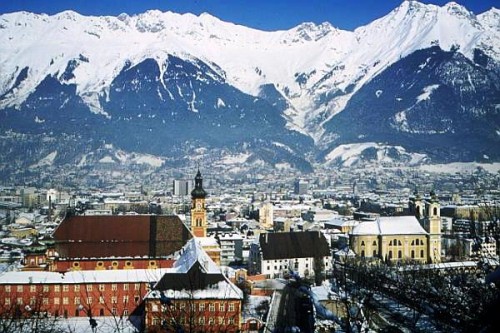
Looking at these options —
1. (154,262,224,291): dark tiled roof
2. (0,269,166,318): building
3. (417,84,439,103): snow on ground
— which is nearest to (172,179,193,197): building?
(417,84,439,103): snow on ground

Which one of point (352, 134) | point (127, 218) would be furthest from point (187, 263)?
point (352, 134)

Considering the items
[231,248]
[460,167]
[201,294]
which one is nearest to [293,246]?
[231,248]

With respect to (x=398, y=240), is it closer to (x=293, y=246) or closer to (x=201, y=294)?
(x=293, y=246)

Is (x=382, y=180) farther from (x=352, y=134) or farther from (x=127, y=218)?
(x=127, y=218)

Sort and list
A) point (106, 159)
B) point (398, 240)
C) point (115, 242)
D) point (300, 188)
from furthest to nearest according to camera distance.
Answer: point (106, 159) < point (300, 188) < point (398, 240) < point (115, 242)

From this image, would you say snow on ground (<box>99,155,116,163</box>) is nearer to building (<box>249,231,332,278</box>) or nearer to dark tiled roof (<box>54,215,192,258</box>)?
building (<box>249,231,332,278</box>)
